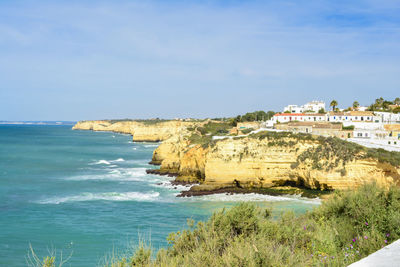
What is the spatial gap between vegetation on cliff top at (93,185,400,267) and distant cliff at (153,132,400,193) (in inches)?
774

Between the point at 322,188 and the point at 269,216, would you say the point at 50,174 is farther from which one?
the point at 269,216

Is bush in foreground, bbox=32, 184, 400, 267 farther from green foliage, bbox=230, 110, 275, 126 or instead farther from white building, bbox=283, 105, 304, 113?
green foliage, bbox=230, 110, 275, 126

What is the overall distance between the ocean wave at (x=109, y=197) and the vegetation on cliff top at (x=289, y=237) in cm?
2100

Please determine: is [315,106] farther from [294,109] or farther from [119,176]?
[119,176]

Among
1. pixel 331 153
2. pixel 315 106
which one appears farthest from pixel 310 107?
pixel 331 153

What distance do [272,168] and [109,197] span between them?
15830 millimetres

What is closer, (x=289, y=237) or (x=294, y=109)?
(x=289, y=237)

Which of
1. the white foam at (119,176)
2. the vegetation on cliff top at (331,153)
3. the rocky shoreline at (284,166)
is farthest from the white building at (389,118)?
the white foam at (119,176)

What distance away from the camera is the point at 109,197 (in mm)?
30547

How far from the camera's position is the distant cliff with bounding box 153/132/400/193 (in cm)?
2930

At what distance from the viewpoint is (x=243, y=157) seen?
34.0 m

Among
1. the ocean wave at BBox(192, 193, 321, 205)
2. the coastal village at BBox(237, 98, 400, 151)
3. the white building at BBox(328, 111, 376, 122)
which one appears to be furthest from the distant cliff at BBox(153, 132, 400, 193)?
the white building at BBox(328, 111, 376, 122)

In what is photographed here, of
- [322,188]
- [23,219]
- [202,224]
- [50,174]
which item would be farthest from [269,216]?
[50,174]

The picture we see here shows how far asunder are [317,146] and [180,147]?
2241 centimetres
